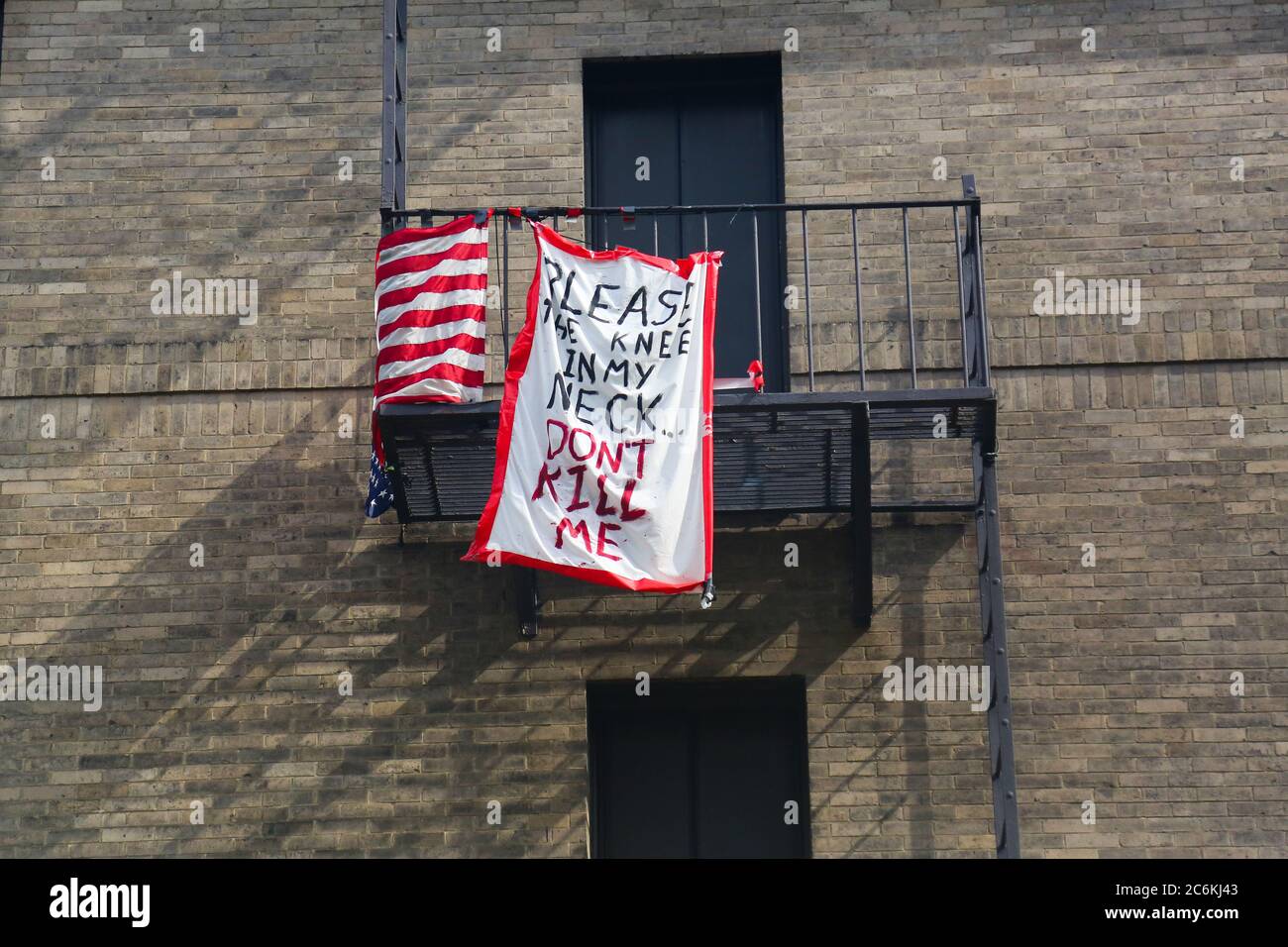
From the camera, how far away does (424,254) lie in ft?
30.8

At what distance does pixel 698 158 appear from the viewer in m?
11.2

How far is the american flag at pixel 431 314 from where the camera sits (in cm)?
915

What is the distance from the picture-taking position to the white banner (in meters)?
8.77

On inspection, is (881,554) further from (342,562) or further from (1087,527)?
(342,562)

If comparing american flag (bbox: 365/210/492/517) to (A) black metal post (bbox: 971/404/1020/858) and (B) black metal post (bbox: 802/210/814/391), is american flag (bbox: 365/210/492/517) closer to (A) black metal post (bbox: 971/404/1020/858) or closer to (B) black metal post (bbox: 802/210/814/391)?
(B) black metal post (bbox: 802/210/814/391)

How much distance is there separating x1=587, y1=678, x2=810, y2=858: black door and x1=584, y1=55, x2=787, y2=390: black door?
7.33 feet

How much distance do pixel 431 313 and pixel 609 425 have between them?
1168 mm

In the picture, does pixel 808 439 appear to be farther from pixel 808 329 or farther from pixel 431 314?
pixel 431 314

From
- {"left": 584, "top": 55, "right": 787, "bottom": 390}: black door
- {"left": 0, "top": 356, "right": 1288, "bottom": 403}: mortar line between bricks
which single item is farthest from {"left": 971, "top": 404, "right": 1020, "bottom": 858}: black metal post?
{"left": 584, "top": 55, "right": 787, "bottom": 390}: black door

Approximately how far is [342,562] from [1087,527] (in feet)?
14.4

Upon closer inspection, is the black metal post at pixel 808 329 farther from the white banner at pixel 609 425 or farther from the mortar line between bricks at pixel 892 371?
the white banner at pixel 609 425

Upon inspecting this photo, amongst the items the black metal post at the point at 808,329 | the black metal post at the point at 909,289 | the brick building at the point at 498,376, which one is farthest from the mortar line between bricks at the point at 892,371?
the black metal post at the point at 909,289

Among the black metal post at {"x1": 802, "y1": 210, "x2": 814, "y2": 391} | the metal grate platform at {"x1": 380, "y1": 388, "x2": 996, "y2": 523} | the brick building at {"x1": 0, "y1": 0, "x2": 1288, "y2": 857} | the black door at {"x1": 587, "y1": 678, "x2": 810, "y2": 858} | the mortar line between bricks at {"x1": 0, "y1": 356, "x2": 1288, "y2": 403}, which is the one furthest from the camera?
the mortar line between bricks at {"x1": 0, "y1": 356, "x2": 1288, "y2": 403}
